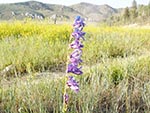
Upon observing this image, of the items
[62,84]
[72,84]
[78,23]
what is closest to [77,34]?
[78,23]

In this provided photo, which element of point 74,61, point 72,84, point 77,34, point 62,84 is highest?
point 77,34

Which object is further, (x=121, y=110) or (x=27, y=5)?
(x=27, y=5)

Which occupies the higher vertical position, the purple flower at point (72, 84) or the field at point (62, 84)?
the purple flower at point (72, 84)

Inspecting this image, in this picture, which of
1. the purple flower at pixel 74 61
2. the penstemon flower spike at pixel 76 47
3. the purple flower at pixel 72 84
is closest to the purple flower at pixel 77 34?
the penstemon flower spike at pixel 76 47

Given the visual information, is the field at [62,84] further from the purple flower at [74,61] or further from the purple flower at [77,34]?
the purple flower at [77,34]

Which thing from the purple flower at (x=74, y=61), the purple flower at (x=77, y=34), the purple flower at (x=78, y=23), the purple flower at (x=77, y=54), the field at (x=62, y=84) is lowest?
the field at (x=62, y=84)

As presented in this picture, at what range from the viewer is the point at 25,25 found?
30.5 feet

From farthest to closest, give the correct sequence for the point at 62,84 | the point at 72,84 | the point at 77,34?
1. the point at 62,84
2. the point at 72,84
3. the point at 77,34

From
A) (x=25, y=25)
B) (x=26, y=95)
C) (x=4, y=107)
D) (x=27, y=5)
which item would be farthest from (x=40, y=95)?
(x=27, y=5)

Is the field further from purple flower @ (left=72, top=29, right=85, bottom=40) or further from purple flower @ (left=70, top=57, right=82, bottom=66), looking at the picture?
purple flower @ (left=72, top=29, right=85, bottom=40)

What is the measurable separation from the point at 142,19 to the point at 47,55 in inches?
2530

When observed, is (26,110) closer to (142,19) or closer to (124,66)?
(124,66)

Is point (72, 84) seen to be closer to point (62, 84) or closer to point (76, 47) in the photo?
point (76, 47)

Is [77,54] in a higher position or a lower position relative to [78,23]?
lower
